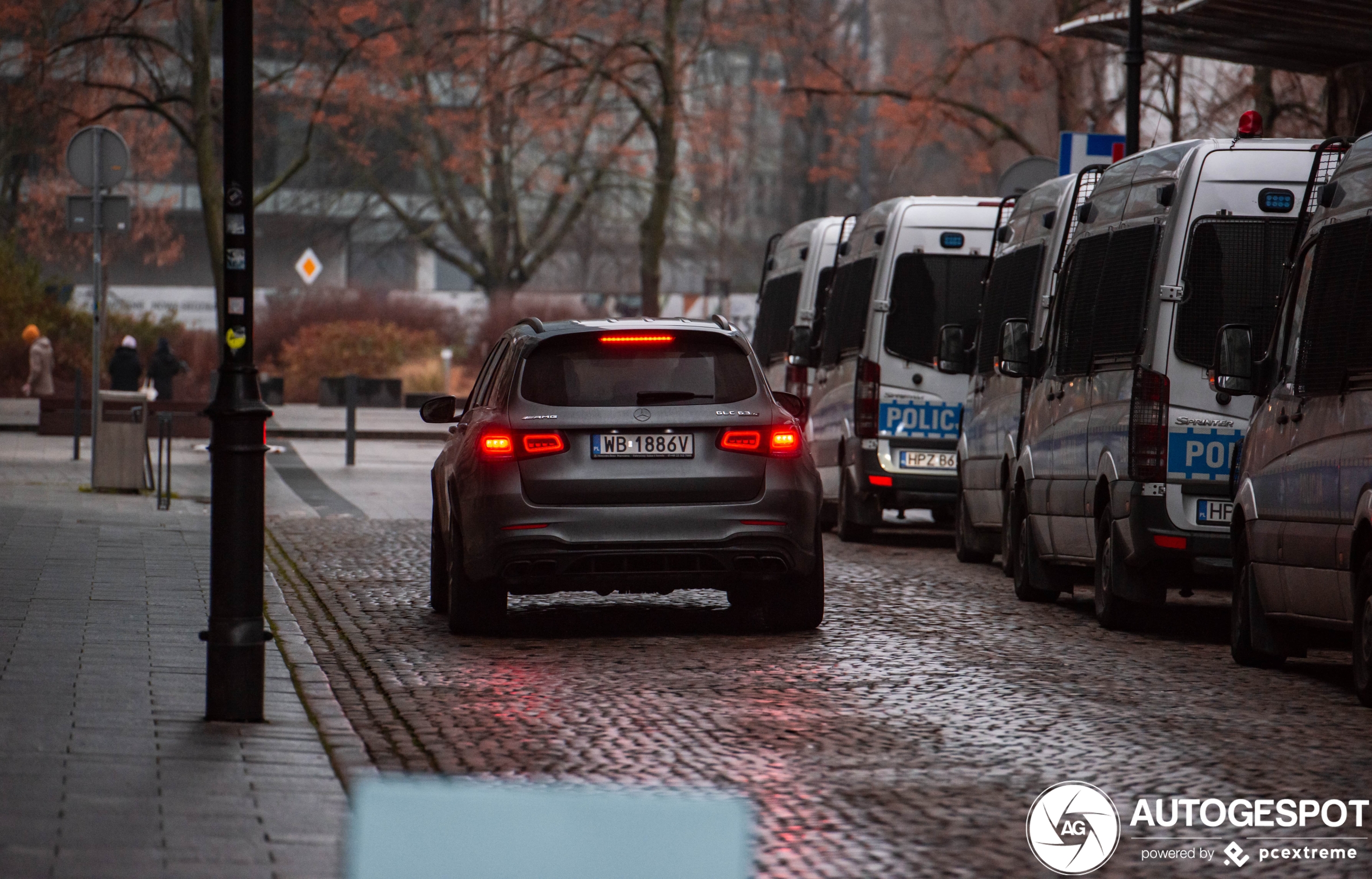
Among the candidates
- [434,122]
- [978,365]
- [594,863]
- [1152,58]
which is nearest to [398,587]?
[978,365]

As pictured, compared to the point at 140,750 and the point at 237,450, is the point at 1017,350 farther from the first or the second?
the point at 140,750

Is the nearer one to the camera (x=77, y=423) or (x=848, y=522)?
(x=848, y=522)

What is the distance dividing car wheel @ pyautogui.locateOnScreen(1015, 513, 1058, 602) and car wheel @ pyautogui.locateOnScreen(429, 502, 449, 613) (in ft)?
11.6

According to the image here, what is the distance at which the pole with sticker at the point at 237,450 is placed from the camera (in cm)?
795

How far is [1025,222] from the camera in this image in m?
15.9

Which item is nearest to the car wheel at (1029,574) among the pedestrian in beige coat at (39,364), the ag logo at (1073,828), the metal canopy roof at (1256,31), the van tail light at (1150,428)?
the van tail light at (1150,428)

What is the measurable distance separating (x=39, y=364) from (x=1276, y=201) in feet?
108

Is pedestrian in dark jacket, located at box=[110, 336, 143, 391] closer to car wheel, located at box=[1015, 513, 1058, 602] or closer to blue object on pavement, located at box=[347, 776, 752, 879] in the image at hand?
car wheel, located at box=[1015, 513, 1058, 602]

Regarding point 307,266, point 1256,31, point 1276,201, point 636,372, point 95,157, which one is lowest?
point 636,372

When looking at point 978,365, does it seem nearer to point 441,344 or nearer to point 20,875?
point 20,875

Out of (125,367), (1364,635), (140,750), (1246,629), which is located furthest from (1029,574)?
(125,367)

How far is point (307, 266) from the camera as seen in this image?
138ft

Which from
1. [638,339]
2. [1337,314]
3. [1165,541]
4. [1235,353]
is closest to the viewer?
[1337,314]

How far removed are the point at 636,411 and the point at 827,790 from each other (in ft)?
13.3
